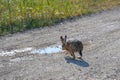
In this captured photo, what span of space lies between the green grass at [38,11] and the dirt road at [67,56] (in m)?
0.47

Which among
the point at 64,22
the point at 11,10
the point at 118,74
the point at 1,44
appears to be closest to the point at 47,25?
the point at 64,22

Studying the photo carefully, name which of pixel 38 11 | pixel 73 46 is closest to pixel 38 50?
pixel 73 46

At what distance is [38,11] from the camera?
42.3ft

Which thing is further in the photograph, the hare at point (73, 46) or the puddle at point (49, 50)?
the puddle at point (49, 50)

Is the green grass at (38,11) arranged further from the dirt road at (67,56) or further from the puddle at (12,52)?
the puddle at (12,52)

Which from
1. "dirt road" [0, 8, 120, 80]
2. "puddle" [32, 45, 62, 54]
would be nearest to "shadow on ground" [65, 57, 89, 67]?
"dirt road" [0, 8, 120, 80]

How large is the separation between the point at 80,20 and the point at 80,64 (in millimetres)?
4662

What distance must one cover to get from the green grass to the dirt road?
472mm

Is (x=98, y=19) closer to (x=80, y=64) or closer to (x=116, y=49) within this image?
(x=116, y=49)

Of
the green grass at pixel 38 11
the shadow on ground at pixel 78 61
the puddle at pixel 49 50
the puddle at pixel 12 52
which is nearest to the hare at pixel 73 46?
the shadow on ground at pixel 78 61

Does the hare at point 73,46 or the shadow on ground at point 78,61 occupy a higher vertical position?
the hare at point 73,46

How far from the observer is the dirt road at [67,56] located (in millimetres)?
7504

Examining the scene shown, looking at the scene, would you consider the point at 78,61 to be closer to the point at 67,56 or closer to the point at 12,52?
the point at 67,56

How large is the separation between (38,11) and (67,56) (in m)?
4.51
